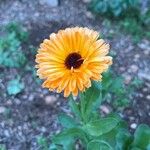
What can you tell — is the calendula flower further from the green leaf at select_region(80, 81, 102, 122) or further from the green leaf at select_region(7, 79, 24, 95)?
the green leaf at select_region(7, 79, 24, 95)

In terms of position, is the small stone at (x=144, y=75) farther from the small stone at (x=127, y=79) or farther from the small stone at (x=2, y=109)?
the small stone at (x=2, y=109)

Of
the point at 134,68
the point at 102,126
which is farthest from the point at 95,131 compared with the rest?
the point at 134,68

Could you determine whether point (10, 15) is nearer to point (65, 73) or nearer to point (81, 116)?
point (81, 116)

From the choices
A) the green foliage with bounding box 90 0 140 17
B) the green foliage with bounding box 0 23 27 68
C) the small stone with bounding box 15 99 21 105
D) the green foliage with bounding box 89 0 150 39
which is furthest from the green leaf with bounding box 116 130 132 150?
the green foliage with bounding box 90 0 140 17

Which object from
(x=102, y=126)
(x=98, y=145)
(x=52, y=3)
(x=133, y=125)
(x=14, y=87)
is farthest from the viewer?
(x=52, y=3)

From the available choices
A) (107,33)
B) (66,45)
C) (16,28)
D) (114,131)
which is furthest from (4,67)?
(66,45)

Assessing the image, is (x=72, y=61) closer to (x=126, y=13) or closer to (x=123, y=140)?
(x=123, y=140)
